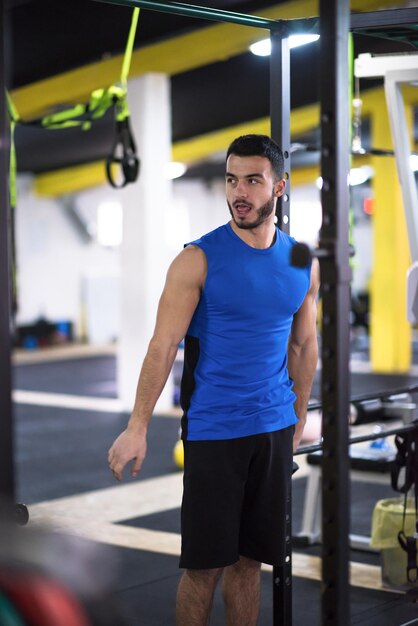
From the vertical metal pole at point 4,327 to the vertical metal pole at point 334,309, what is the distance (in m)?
0.54

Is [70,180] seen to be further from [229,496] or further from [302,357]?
[229,496]

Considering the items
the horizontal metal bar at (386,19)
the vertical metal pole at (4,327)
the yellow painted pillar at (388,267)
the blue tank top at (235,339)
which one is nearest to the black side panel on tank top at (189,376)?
the blue tank top at (235,339)

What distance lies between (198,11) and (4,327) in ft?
3.43

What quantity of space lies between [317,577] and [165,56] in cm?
473

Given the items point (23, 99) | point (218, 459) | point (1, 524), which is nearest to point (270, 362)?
point (218, 459)

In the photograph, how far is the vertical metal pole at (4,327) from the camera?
167 cm

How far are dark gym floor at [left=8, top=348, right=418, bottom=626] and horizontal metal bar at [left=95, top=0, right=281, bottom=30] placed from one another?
1.18 m

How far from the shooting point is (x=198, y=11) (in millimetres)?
2340

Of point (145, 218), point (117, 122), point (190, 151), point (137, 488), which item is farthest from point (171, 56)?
point (190, 151)

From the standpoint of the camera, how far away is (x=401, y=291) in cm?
1001

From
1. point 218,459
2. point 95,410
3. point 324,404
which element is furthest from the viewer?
point 95,410

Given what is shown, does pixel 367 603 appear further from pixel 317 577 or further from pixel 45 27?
pixel 45 27

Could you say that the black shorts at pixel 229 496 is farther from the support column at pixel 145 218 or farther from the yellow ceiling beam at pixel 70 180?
the yellow ceiling beam at pixel 70 180

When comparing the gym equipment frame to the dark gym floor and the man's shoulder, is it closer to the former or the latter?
the dark gym floor
